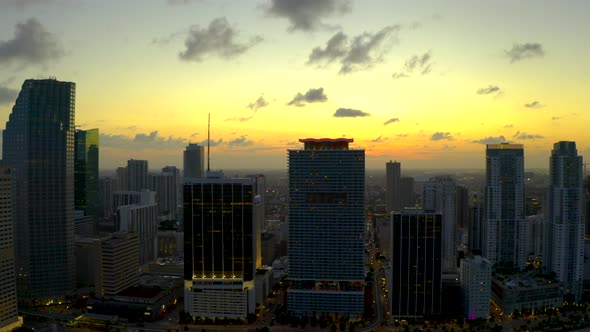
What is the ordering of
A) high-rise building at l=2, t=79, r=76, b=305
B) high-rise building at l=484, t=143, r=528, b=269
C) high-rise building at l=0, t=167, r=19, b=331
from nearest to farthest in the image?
high-rise building at l=0, t=167, r=19, b=331, high-rise building at l=2, t=79, r=76, b=305, high-rise building at l=484, t=143, r=528, b=269

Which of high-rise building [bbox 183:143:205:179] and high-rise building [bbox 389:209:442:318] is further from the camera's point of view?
high-rise building [bbox 183:143:205:179]

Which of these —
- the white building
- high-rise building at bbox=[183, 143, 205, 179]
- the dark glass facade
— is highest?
high-rise building at bbox=[183, 143, 205, 179]

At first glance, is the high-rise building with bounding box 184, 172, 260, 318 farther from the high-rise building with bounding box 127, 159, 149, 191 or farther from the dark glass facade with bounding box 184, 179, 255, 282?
the high-rise building with bounding box 127, 159, 149, 191

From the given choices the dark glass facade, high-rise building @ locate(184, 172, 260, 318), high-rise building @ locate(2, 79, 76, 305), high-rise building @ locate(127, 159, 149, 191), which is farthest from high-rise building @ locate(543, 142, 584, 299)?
high-rise building @ locate(127, 159, 149, 191)

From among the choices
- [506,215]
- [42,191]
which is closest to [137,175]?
[42,191]

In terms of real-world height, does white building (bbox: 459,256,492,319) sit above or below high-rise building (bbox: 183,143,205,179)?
below

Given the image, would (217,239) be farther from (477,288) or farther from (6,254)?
(477,288)

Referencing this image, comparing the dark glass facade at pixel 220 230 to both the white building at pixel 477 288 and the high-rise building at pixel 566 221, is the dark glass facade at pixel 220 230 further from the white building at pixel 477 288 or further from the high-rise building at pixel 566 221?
the high-rise building at pixel 566 221

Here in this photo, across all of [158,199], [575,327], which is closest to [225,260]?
[575,327]
